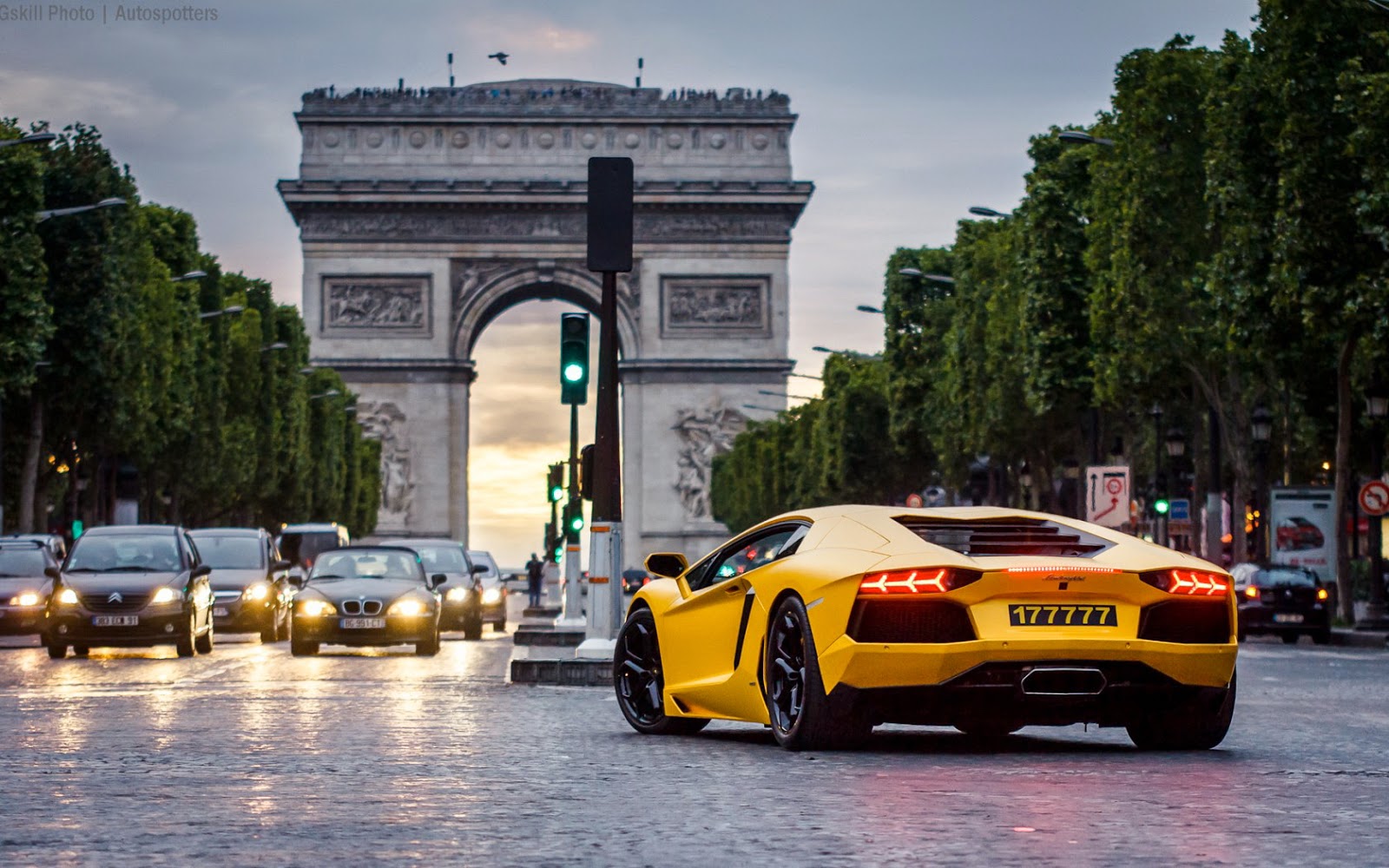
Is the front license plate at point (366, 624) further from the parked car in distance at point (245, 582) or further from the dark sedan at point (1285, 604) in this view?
the dark sedan at point (1285, 604)

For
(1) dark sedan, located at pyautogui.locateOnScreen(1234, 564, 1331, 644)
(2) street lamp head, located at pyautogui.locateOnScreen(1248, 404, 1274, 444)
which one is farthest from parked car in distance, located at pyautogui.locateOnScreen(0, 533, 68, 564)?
(2) street lamp head, located at pyautogui.locateOnScreen(1248, 404, 1274, 444)

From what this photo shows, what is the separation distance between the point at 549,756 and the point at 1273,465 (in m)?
49.9

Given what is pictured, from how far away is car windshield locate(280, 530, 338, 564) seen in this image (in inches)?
2143

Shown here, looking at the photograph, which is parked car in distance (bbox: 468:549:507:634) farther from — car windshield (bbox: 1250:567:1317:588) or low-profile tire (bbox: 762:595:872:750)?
low-profile tire (bbox: 762:595:872:750)

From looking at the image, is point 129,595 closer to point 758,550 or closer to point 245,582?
point 245,582

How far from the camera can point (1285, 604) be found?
3628 centimetres

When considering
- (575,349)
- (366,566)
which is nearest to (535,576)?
(366,566)

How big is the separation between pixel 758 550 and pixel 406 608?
14740mm

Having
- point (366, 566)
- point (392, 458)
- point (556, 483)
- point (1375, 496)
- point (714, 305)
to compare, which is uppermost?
point (714, 305)

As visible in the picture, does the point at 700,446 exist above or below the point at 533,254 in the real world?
below

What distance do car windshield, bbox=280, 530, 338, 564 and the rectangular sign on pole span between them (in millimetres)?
20661

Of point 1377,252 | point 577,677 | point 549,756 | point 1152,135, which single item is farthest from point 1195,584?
point 1152,135

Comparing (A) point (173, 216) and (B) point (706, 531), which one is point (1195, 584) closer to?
A: (A) point (173, 216)

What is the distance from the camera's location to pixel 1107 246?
141ft
